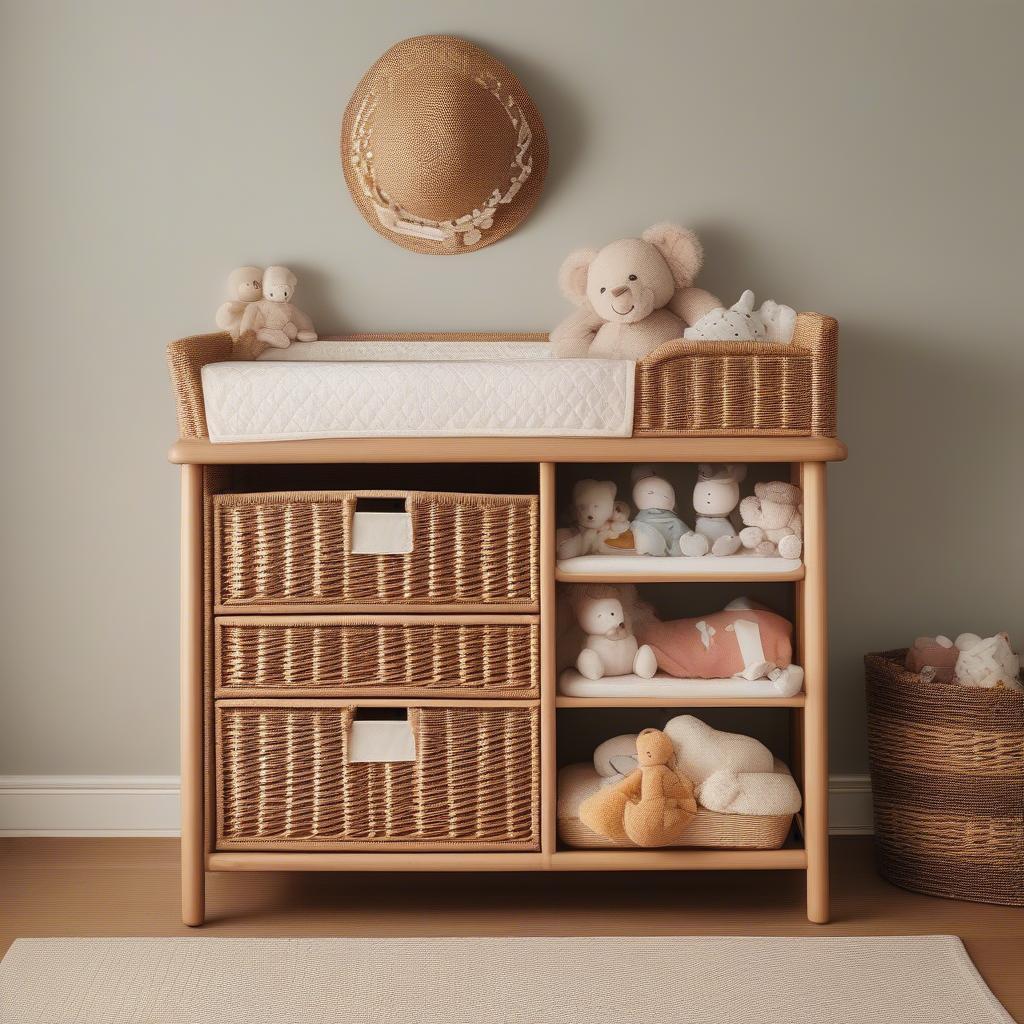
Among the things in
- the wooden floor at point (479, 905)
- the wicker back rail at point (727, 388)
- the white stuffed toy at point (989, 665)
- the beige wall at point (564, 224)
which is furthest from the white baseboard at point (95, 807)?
the wicker back rail at point (727, 388)

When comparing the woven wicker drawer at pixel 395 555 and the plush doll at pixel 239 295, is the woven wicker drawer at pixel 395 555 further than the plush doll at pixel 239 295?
No

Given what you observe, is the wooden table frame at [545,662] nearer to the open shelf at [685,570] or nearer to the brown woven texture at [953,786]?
the open shelf at [685,570]

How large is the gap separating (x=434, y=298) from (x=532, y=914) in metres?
1.27

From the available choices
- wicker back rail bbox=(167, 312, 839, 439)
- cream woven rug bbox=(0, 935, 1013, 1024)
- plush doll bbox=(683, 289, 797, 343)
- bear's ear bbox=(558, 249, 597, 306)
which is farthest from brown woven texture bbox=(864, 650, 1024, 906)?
bear's ear bbox=(558, 249, 597, 306)

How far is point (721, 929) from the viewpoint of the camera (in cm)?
196

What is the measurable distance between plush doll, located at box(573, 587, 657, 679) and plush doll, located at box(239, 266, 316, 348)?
84 cm

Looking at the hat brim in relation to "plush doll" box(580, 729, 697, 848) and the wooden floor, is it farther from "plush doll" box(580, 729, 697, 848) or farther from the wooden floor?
the wooden floor

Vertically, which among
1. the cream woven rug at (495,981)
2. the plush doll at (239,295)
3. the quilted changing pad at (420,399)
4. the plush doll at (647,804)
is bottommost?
the cream woven rug at (495,981)

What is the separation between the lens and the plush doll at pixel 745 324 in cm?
204

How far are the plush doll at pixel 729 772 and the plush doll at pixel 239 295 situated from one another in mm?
1224

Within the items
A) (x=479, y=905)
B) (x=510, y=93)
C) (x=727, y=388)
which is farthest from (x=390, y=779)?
(x=510, y=93)

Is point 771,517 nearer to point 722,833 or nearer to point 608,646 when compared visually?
point 608,646

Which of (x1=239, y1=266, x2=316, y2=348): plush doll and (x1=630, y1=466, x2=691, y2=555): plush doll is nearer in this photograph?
(x1=630, y1=466, x2=691, y2=555): plush doll

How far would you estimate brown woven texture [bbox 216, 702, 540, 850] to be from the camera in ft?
6.37
